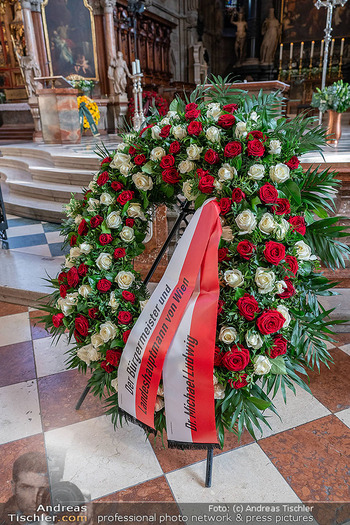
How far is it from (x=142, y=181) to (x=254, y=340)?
0.76 meters

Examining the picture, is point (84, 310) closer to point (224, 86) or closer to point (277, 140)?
point (277, 140)

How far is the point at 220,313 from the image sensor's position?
1.36 meters

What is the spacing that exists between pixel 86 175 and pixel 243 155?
3877mm

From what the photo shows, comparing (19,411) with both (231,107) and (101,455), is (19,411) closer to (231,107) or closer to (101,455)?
(101,455)

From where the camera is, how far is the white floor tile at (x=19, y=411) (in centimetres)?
176

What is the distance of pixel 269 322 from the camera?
4.25 feet

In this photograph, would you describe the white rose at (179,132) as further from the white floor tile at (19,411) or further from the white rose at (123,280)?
the white floor tile at (19,411)

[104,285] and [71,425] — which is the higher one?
[104,285]

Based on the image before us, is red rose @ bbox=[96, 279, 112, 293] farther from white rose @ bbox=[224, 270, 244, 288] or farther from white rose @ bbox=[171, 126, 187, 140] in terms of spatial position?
white rose @ bbox=[171, 126, 187, 140]

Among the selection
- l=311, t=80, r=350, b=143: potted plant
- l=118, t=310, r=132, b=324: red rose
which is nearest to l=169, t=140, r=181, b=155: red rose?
l=118, t=310, r=132, b=324: red rose

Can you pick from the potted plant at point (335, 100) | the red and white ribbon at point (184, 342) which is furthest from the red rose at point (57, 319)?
the potted plant at point (335, 100)

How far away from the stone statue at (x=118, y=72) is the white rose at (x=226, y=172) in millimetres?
9376

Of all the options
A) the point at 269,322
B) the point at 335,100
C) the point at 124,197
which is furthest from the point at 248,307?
the point at 335,100

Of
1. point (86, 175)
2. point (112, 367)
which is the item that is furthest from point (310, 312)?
point (86, 175)
